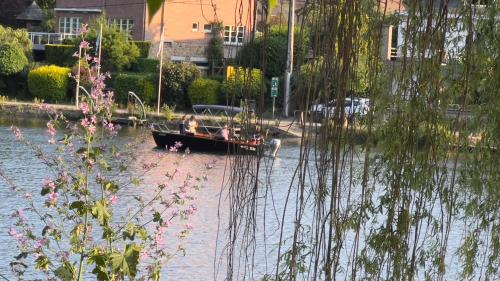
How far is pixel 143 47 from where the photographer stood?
41.1 meters

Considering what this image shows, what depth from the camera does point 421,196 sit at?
16.0ft

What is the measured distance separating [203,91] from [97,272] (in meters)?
30.2

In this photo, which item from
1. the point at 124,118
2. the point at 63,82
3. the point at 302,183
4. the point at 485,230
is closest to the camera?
the point at 302,183

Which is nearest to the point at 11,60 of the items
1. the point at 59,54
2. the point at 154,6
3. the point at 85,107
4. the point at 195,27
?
the point at 59,54

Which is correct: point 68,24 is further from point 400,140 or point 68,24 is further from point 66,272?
point 400,140

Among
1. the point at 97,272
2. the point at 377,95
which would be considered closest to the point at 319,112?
the point at 377,95

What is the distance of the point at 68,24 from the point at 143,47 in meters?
6.20

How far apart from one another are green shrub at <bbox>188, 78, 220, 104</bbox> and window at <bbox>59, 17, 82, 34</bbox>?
399 inches

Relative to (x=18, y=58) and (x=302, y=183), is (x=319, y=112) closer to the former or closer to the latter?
(x=302, y=183)

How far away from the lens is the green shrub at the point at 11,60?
131 feet

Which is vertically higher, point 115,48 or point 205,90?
point 115,48

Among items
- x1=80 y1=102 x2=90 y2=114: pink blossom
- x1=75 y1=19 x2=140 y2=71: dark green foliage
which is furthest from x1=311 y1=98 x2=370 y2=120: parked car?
x1=75 y1=19 x2=140 y2=71: dark green foliage

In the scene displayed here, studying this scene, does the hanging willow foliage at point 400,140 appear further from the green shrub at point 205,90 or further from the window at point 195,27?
the window at point 195,27

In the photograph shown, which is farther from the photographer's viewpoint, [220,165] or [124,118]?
[124,118]
